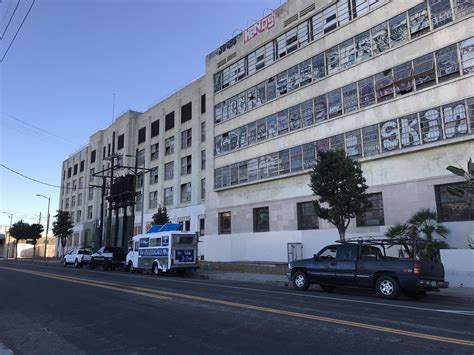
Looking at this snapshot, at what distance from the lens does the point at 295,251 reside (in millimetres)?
26688

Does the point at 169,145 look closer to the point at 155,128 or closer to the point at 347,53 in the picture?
the point at 155,128

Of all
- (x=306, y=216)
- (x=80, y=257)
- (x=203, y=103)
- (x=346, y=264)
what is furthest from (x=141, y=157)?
(x=346, y=264)

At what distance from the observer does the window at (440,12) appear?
20.9m

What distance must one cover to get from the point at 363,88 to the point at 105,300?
18918 millimetres

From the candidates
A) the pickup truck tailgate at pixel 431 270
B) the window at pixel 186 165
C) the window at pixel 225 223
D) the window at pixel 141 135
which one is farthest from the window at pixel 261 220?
the window at pixel 141 135

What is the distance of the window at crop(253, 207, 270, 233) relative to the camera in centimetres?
3045

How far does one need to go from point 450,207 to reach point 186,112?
28.3m

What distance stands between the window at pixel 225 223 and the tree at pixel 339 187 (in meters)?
14.8

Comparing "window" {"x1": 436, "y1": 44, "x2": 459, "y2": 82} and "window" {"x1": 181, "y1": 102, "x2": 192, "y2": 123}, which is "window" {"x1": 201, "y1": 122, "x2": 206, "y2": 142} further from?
"window" {"x1": 436, "y1": 44, "x2": 459, "y2": 82}

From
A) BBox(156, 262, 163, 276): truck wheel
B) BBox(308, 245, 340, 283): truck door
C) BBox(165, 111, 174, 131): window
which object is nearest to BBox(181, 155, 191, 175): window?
BBox(165, 111, 174, 131): window

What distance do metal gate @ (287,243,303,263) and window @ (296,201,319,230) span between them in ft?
4.41

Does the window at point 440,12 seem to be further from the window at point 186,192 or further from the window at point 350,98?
the window at point 186,192

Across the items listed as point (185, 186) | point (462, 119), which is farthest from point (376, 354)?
point (185, 186)

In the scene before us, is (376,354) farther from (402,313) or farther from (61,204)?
(61,204)
